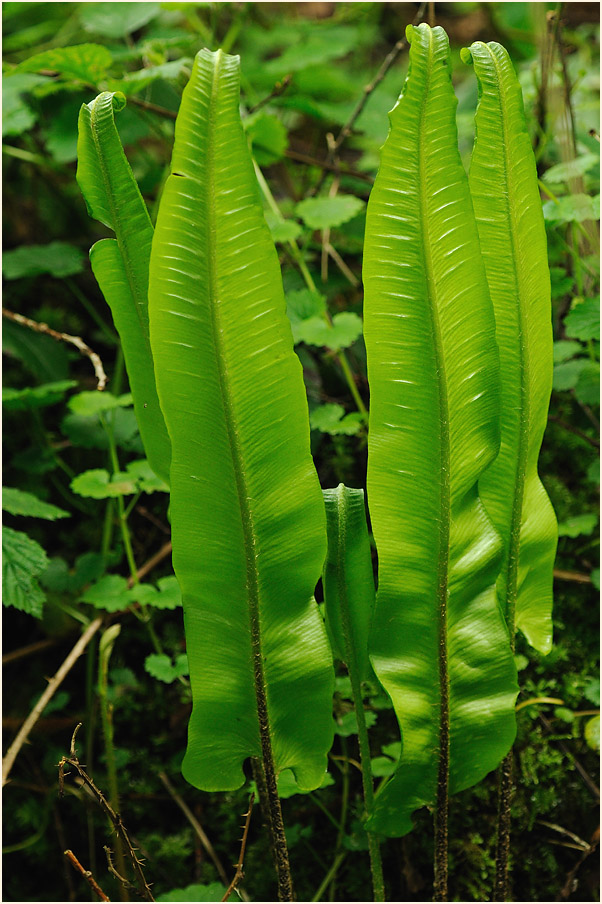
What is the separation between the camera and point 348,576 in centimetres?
75

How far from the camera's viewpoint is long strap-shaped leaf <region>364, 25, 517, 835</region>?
67 centimetres

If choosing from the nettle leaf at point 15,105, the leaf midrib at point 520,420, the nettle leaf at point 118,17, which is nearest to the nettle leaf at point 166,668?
the leaf midrib at point 520,420

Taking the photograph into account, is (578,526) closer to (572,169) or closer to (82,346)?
(572,169)

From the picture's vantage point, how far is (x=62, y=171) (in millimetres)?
1896

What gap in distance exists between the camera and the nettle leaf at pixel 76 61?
4.29 ft

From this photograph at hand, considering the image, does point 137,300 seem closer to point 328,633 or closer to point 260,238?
point 260,238

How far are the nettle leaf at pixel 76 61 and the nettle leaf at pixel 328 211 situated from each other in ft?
1.46

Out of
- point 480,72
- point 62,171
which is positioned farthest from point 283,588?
point 62,171

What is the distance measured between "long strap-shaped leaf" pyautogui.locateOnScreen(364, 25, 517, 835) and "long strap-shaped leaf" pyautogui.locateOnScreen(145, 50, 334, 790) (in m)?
0.08

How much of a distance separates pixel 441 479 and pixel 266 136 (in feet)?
3.41

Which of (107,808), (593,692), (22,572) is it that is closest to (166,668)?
(22,572)

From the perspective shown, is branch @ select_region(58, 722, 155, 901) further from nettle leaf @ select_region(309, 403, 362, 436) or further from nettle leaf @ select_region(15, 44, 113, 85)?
nettle leaf @ select_region(15, 44, 113, 85)

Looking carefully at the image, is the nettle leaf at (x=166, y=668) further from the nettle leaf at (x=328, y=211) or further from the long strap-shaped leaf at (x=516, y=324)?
the nettle leaf at (x=328, y=211)

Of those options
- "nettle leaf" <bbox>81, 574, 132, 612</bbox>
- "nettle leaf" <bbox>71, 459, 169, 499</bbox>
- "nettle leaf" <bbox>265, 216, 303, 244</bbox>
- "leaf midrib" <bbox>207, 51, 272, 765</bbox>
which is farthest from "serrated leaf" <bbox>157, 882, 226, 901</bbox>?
"nettle leaf" <bbox>265, 216, 303, 244</bbox>
